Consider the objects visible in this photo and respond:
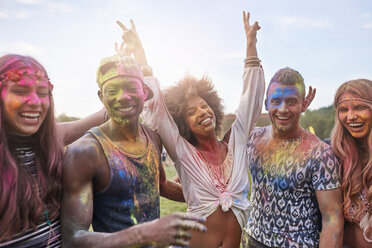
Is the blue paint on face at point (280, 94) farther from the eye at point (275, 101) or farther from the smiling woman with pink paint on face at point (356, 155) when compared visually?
the smiling woman with pink paint on face at point (356, 155)

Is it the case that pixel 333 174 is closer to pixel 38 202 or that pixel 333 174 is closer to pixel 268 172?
pixel 268 172

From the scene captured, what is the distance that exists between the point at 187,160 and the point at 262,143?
33.9 inches

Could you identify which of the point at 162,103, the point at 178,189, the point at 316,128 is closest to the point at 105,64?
the point at 162,103

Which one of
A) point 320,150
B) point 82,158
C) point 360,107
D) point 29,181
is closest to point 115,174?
point 82,158

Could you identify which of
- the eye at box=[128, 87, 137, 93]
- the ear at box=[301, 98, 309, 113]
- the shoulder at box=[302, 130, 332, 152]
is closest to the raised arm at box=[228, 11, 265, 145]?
the ear at box=[301, 98, 309, 113]

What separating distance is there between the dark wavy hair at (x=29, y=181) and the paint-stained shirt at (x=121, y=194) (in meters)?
0.31

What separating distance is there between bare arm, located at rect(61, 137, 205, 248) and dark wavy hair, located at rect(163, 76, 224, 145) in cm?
111

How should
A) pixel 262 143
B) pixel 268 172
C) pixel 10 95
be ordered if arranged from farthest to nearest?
1. pixel 262 143
2. pixel 268 172
3. pixel 10 95

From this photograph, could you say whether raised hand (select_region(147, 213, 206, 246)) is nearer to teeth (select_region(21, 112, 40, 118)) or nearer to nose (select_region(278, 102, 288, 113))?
teeth (select_region(21, 112, 40, 118))

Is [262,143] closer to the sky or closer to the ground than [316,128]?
closer to the sky

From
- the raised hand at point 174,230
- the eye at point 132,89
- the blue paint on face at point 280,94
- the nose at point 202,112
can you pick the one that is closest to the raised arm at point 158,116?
the nose at point 202,112

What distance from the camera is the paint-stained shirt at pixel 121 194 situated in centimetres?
237

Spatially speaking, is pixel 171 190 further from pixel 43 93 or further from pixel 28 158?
pixel 43 93

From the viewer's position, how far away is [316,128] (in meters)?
34.3
